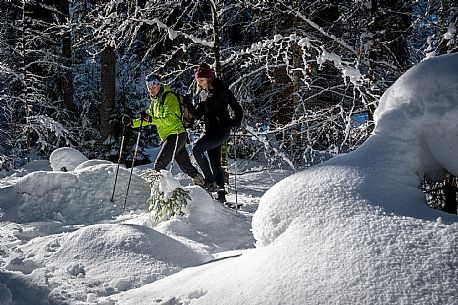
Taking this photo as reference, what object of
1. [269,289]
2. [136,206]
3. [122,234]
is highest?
[269,289]

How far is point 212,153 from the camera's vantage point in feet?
22.7

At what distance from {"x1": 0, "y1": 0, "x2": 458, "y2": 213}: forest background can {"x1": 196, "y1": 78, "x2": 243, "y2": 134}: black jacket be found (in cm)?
81

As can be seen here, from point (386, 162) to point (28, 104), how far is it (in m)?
14.3

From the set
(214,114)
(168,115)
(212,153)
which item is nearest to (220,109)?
(214,114)

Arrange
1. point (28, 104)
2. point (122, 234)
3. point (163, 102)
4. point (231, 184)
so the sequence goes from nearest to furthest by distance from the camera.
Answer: point (122, 234), point (163, 102), point (231, 184), point (28, 104)

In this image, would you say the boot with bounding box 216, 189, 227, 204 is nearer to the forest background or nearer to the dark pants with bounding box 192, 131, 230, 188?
the dark pants with bounding box 192, 131, 230, 188

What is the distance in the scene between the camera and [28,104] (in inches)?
572

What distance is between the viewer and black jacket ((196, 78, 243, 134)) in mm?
6586

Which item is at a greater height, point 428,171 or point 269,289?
point 428,171

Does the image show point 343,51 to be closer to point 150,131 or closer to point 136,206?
point 136,206

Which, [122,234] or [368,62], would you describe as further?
[368,62]

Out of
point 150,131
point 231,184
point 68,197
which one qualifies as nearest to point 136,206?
point 68,197

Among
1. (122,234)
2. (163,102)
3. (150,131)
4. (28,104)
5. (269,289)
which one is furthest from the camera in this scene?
(150,131)

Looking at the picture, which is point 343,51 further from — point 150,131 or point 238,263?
point 150,131
